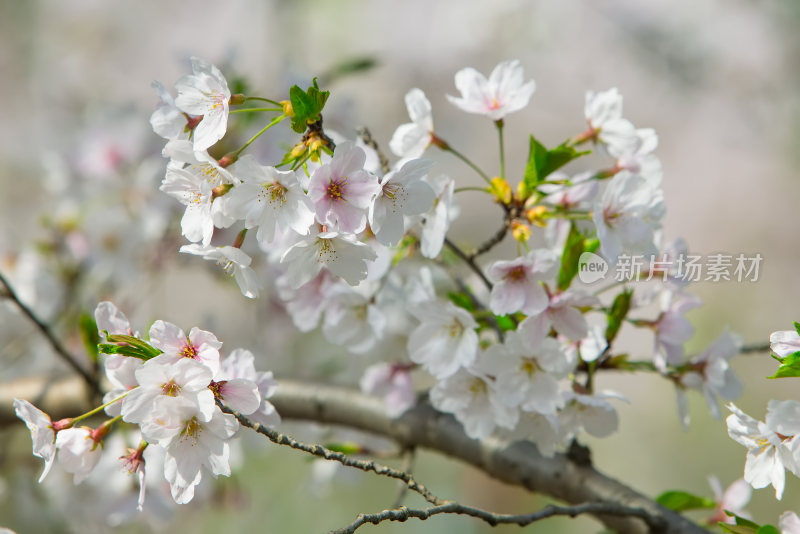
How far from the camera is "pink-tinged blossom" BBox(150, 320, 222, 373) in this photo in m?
0.64

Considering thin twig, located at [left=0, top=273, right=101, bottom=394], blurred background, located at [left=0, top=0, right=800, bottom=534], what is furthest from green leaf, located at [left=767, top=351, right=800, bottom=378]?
blurred background, located at [left=0, top=0, right=800, bottom=534]

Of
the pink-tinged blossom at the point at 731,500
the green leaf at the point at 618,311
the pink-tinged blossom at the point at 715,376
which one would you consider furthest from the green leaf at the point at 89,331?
the pink-tinged blossom at the point at 731,500

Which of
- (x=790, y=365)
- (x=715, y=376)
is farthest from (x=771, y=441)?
(x=715, y=376)

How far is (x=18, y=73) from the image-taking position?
4918 millimetres

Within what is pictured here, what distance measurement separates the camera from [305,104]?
0.67 meters

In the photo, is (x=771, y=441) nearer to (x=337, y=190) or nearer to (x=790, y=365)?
(x=790, y=365)

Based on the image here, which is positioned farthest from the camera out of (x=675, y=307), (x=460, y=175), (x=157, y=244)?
(x=460, y=175)

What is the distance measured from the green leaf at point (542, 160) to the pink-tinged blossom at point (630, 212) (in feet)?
0.18

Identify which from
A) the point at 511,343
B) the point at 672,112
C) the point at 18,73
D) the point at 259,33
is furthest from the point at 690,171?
the point at 18,73

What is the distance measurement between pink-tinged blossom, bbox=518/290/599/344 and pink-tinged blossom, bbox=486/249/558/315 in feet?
0.05

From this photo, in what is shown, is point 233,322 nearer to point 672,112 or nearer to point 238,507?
point 238,507

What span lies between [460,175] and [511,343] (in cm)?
319

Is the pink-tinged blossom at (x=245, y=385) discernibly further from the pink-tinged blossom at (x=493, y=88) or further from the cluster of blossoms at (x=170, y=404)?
the pink-tinged blossom at (x=493, y=88)

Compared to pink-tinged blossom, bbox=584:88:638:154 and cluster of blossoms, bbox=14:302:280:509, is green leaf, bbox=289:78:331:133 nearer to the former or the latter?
cluster of blossoms, bbox=14:302:280:509
